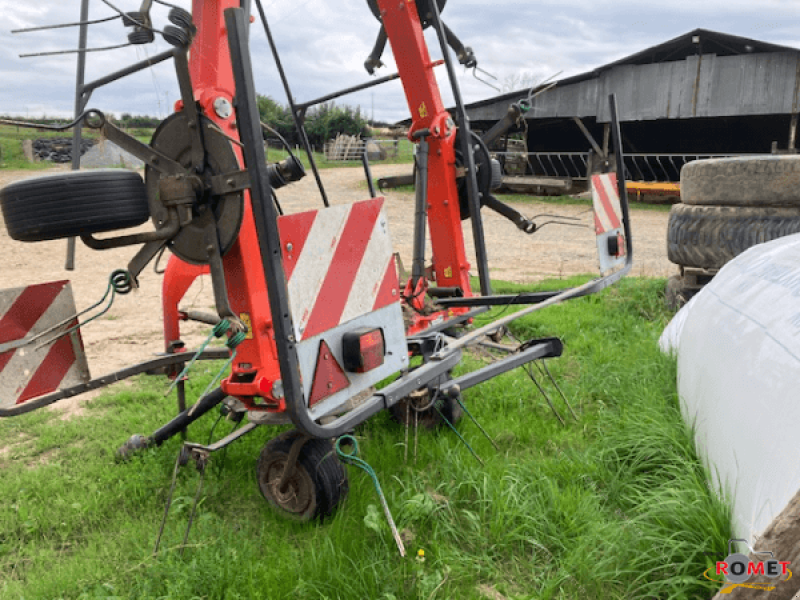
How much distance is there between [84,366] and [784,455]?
2488mm

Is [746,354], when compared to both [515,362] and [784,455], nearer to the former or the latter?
[784,455]

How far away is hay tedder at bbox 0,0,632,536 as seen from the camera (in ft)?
5.88

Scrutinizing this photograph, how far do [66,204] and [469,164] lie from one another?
94.7 inches

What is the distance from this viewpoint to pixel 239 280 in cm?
233

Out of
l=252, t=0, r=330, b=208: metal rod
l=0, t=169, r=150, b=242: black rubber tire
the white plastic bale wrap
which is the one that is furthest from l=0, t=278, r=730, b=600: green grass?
l=252, t=0, r=330, b=208: metal rod

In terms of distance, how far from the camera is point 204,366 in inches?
175

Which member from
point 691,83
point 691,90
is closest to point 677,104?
point 691,90

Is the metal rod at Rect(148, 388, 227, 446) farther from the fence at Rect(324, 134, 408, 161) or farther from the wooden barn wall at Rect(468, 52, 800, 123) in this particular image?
the fence at Rect(324, 134, 408, 161)

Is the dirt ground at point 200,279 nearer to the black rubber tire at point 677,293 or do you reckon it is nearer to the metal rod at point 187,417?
the metal rod at point 187,417

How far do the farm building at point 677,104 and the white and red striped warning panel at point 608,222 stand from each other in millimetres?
11738

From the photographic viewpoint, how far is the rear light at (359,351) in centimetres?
196

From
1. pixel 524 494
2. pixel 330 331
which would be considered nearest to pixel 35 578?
pixel 330 331

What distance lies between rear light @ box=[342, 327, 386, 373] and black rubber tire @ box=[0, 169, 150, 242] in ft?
2.80

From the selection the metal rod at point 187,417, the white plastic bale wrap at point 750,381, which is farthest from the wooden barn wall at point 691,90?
the metal rod at point 187,417
